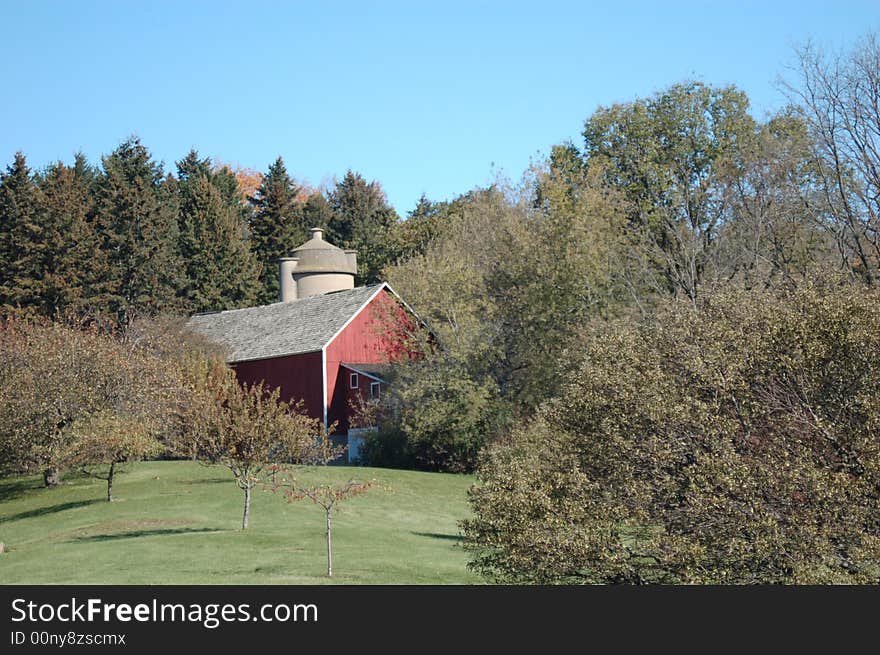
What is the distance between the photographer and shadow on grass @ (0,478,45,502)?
3745cm

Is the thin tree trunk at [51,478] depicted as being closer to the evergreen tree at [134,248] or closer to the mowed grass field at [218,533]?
the mowed grass field at [218,533]

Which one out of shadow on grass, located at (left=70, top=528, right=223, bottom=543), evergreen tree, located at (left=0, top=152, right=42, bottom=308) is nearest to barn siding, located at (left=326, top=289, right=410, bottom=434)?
evergreen tree, located at (left=0, top=152, right=42, bottom=308)

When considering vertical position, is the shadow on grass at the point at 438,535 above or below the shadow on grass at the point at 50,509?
below

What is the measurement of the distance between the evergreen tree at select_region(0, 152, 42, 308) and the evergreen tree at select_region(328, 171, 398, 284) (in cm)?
2624

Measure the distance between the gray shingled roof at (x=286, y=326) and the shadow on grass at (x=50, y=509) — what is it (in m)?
15.8

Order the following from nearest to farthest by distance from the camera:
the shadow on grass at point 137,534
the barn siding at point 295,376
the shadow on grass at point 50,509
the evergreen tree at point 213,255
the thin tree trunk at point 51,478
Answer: the shadow on grass at point 137,534 → the shadow on grass at point 50,509 → the thin tree trunk at point 51,478 → the barn siding at point 295,376 → the evergreen tree at point 213,255

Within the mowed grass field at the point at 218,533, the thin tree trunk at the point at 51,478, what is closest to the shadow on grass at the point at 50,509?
the mowed grass field at the point at 218,533

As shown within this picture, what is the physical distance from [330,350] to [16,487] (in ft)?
48.6

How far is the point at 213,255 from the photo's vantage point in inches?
2741
